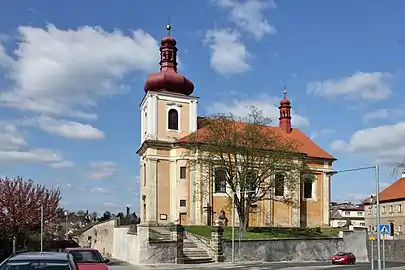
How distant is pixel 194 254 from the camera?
1665 inches

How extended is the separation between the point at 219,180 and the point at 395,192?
49.8 meters

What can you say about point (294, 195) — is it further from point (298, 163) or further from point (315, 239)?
point (315, 239)

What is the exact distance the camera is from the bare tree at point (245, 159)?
2025 inches

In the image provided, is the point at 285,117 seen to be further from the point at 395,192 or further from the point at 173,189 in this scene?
the point at 395,192

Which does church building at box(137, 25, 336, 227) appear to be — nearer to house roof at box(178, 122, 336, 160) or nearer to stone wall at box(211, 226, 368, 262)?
house roof at box(178, 122, 336, 160)

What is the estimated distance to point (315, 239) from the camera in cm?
4897

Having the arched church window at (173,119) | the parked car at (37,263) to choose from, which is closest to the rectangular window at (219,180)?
the arched church window at (173,119)

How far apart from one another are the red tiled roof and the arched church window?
48.6 m

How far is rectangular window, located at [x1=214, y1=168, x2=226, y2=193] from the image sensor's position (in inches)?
2102

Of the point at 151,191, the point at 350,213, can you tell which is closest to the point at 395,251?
the point at 151,191

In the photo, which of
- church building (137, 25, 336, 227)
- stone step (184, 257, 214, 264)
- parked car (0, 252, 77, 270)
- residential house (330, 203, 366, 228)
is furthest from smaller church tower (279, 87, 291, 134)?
residential house (330, 203, 366, 228)

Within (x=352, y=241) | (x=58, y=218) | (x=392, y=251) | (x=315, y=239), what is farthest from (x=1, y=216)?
(x=392, y=251)

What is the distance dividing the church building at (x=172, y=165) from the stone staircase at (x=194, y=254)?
514 inches

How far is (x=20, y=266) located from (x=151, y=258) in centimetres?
3180
